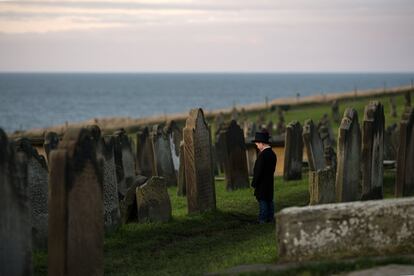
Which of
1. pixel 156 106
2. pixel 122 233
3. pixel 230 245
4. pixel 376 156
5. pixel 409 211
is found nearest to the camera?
pixel 409 211

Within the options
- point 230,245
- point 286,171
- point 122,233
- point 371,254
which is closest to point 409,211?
point 371,254

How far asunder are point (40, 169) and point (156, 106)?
141 m

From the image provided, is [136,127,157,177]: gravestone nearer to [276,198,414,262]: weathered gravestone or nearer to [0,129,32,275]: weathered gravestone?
[0,129,32,275]: weathered gravestone

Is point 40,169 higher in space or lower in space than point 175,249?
higher

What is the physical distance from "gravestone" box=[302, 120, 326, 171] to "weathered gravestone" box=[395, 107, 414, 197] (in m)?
5.18

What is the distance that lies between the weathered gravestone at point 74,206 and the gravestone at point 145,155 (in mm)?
13774

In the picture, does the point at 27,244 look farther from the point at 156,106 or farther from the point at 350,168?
the point at 156,106

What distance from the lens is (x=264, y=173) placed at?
17109mm

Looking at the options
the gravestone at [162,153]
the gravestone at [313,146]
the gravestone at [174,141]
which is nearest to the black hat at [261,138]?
the gravestone at [313,146]

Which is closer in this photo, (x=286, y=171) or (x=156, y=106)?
(x=286, y=171)

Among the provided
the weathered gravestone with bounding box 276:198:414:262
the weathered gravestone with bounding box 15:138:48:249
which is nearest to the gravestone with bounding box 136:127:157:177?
the weathered gravestone with bounding box 15:138:48:249

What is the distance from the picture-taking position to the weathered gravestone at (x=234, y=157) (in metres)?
22.5

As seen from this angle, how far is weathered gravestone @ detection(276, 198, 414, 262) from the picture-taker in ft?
38.2

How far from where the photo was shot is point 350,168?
1830cm
